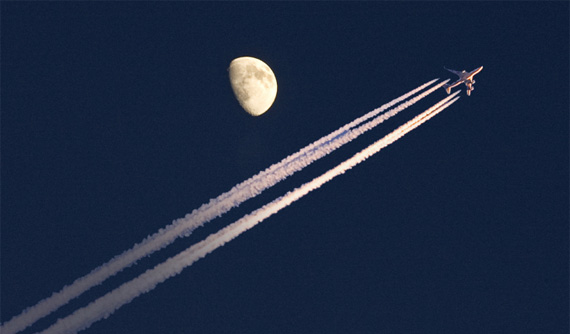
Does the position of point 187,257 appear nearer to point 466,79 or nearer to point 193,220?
point 193,220

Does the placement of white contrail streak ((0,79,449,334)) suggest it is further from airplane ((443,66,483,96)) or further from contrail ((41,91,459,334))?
airplane ((443,66,483,96))

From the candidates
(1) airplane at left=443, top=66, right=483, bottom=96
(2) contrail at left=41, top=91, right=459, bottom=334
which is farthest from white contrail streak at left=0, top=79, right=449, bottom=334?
(1) airplane at left=443, top=66, right=483, bottom=96

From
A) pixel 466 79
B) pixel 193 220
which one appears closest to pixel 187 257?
pixel 193 220

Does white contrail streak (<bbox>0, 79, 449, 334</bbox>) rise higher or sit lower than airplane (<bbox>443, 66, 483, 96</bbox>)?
lower

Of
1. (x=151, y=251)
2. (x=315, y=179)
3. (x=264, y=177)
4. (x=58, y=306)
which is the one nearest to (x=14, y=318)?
(x=58, y=306)

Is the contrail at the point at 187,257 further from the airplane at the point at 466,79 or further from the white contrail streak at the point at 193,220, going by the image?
the airplane at the point at 466,79

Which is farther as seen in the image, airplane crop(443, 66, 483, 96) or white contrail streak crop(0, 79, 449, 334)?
airplane crop(443, 66, 483, 96)
